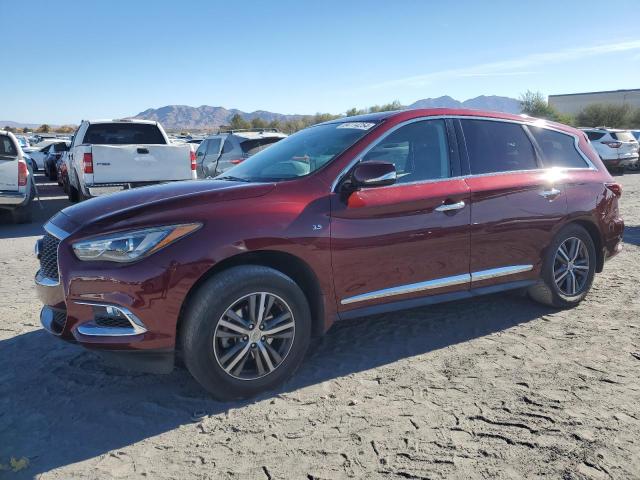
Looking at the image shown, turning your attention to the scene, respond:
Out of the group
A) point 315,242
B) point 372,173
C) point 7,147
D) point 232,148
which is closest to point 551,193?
point 372,173

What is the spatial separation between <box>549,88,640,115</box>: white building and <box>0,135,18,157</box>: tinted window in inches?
2419

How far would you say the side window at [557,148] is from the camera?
194 inches

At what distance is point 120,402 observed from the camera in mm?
3379

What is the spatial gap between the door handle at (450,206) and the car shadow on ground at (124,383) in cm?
106

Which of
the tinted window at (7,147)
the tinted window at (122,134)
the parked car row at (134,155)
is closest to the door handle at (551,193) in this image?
the parked car row at (134,155)

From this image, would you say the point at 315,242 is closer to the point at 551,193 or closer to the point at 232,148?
the point at 551,193

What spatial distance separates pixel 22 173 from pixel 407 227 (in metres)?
8.70

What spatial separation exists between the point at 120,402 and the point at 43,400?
0.49 metres

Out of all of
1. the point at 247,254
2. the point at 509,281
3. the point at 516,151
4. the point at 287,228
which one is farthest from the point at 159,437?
the point at 516,151

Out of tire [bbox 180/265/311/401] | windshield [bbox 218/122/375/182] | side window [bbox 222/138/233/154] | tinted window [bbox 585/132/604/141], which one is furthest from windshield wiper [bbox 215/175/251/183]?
tinted window [bbox 585/132/604/141]

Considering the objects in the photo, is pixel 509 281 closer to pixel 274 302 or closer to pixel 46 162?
pixel 274 302

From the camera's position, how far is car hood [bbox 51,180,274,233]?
332 cm

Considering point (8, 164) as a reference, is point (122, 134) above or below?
above

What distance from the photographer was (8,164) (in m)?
9.80
